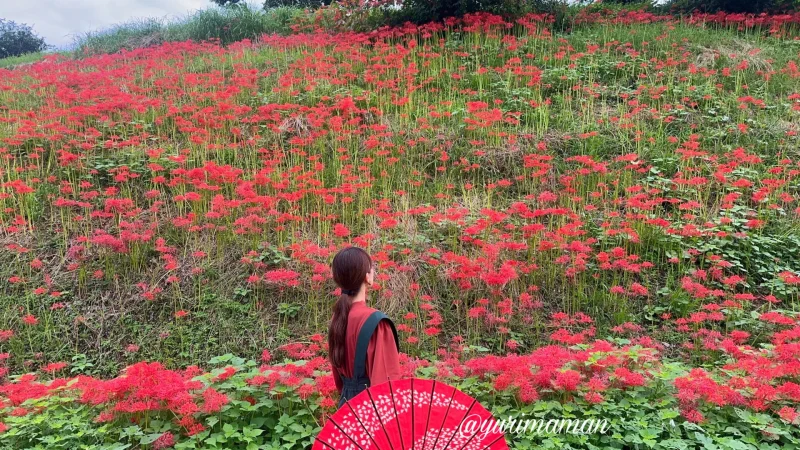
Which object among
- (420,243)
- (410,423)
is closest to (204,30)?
(420,243)

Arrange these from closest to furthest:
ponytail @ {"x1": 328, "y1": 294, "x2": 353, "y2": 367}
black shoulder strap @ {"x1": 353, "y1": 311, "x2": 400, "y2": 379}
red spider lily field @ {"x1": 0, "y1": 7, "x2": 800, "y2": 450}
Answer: black shoulder strap @ {"x1": 353, "y1": 311, "x2": 400, "y2": 379}, ponytail @ {"x1": 328, "y1": 294, "x2": 353, "y2": 367}, red spider lily field @ {"x1": 0, "y1": 7, "x2": 800, "y2": 450}

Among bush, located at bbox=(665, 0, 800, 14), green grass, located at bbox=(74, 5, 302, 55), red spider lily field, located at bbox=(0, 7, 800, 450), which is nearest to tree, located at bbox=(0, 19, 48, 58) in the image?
green grass, located at bbox=(74, 5, 302, 55)

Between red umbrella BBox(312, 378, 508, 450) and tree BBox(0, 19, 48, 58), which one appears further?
tree BBox(0, 19, 48, 58)

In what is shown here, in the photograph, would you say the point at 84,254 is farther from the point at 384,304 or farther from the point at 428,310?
the point at 428,310

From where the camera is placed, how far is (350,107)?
6.93 m

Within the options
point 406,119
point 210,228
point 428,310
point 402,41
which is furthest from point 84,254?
point 402,41

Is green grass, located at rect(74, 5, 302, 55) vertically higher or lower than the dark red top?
higher

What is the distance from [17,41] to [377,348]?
25300mm

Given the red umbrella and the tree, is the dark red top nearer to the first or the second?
the red umbrella

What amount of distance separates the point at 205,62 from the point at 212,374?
7.75 m

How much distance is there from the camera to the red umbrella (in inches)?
67.4

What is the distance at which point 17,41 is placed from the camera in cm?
2147

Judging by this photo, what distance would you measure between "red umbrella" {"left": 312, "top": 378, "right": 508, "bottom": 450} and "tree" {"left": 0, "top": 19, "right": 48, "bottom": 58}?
24639mm

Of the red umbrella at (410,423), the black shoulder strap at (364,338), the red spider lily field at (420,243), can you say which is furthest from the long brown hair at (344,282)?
the red spider lily field at (420,243)
